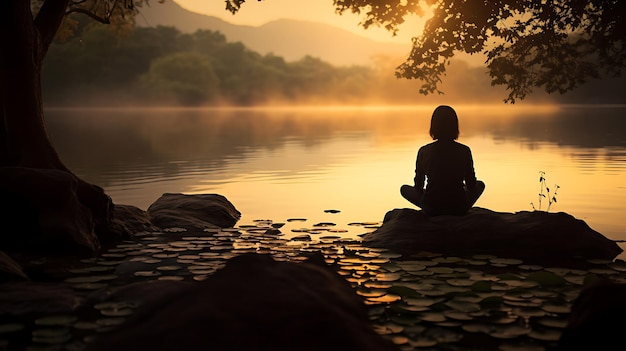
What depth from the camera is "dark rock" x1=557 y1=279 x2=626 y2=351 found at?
4609 mm

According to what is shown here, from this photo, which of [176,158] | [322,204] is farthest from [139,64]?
[322,204]

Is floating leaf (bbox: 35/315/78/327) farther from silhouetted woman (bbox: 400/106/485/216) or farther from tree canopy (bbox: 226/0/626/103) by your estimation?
tree canopy (bbox: 226/0/626/103)

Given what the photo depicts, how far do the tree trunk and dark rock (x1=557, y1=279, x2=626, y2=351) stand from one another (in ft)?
25.9

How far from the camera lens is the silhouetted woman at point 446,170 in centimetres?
1020

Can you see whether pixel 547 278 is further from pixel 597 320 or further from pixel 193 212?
pixel 193 212

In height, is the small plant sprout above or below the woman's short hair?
below

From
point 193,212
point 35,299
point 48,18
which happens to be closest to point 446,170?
point 193,212

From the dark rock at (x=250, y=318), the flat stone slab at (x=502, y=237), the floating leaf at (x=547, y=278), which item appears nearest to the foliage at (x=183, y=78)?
the flat stone slab at (x=502, y=237)

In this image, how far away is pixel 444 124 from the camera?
10.2 m

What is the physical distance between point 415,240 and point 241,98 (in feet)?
446

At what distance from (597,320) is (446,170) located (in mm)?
5610

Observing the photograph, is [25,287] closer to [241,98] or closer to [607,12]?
[607,12]

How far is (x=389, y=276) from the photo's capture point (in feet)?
26.4

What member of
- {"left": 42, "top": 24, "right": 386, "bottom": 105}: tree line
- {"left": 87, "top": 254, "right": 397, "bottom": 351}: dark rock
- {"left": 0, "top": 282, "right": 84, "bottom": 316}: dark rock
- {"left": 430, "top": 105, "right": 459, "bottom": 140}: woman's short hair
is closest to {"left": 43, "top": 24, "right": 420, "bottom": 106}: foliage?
{"left": 42, "top": 24, "right": 386, "bottom": 105}: tree line
